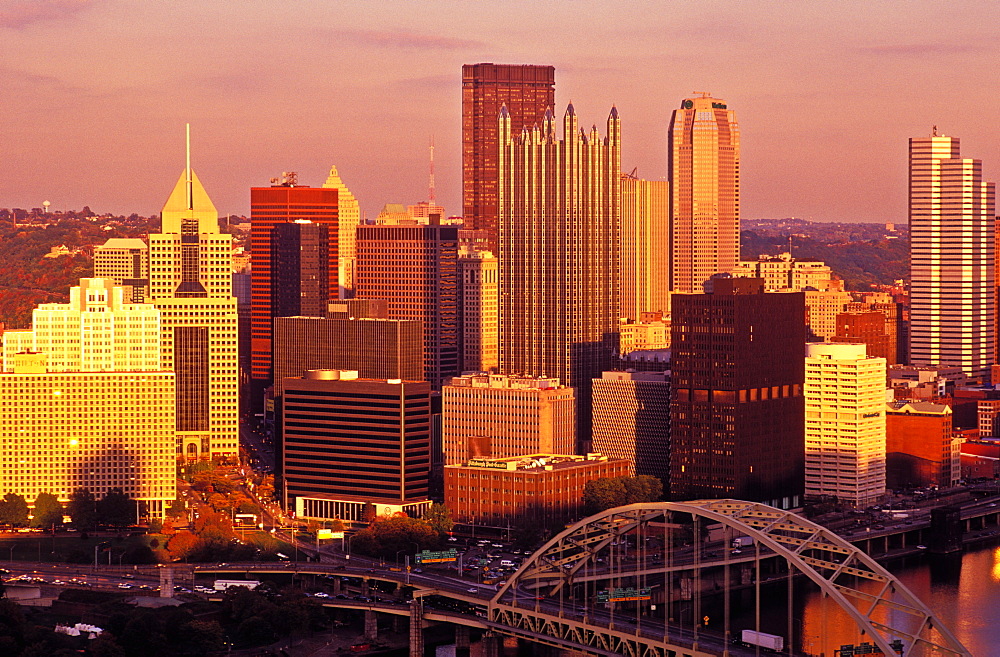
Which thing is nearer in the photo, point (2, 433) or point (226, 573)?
point (226, 573)

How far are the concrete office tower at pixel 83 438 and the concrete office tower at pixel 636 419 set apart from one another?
33716 millimetres

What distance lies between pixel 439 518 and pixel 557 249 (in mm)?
42373

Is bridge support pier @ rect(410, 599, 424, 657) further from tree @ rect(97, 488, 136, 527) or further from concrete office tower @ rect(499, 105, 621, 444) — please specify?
concrete office tower @ rect(499, 105, 621, 444)

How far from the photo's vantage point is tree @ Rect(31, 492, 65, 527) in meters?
143

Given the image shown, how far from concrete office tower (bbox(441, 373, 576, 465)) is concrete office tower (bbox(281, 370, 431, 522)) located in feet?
22.7

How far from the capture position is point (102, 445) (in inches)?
5984

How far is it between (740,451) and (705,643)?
55002mm

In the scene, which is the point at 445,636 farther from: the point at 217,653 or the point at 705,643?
the point at 705,643

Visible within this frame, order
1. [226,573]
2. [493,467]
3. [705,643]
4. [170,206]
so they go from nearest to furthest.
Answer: [705,643] → [226,573] → [493,467] → [170,206]

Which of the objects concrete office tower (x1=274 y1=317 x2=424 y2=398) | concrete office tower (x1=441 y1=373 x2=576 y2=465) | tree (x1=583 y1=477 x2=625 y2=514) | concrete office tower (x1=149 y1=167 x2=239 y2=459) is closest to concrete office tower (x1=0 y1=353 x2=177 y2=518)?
concrete office tower (x1=149 y1=167 x2=239 y2=459)

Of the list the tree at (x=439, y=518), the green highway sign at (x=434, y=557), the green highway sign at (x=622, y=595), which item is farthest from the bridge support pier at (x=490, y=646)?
the tree at (x=439, y=518)

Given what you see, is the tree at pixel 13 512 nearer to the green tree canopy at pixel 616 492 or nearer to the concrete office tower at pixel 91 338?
the concrete office tower at pixel 91 338

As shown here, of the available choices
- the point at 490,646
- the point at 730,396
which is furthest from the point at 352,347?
the point at 490,646

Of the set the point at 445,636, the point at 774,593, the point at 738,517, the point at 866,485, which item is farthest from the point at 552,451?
the point at 738,517
